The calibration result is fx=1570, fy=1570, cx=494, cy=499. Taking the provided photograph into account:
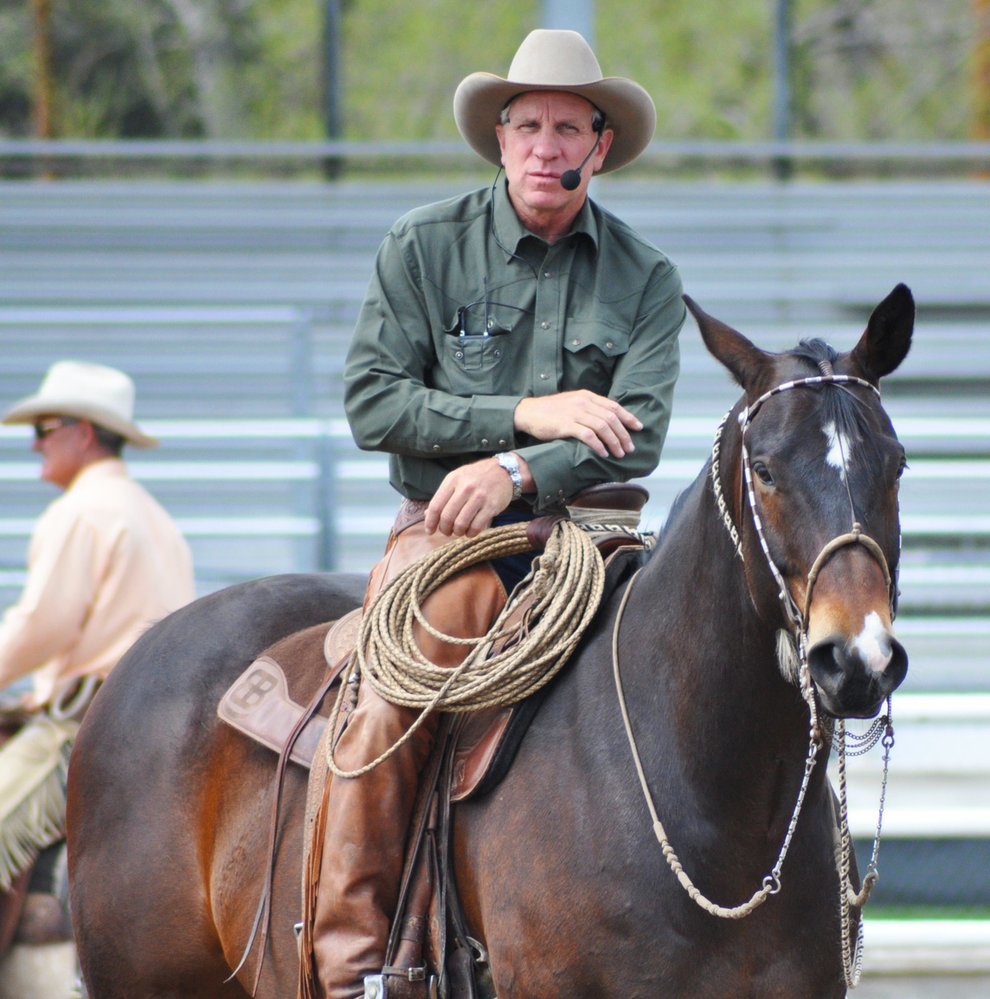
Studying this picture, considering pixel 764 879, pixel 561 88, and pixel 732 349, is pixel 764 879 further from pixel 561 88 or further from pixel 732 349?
pixel 561 88

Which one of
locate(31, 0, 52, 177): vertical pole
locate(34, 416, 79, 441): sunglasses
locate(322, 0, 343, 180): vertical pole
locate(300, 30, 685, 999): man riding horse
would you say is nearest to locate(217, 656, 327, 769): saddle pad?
locate(300, 30, 685, 999): man riding horse

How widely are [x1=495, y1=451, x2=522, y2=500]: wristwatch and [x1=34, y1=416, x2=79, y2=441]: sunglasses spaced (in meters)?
2.71

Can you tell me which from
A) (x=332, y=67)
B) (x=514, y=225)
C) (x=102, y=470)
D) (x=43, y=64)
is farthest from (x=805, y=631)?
(x=43, y=64)

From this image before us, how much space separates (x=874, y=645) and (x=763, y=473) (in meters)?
0.38

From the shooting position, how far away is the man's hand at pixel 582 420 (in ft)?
9.95

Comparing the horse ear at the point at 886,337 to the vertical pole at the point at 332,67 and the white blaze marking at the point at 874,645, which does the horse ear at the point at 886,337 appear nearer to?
the white blaze marking at the point at 874,645

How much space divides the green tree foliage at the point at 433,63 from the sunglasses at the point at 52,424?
1007cm

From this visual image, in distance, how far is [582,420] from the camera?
304cm

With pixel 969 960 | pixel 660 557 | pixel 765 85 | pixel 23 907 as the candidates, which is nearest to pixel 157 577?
pixel 23 907

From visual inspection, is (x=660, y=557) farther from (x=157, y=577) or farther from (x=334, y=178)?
(x=334, y=178)

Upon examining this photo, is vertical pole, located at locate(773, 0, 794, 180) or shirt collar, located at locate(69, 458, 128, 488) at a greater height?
vertical pole, located at locate(773, 0, 794, 180)

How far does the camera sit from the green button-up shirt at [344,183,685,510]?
3.21 meters

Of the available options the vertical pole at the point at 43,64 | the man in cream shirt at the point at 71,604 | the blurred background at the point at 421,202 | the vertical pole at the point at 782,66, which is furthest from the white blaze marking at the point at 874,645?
the vertical pole at the point at 43,64

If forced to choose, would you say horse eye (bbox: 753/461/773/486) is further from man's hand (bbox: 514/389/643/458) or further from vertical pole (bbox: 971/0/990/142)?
vertical pole (bbox: 971/0/990/142)
